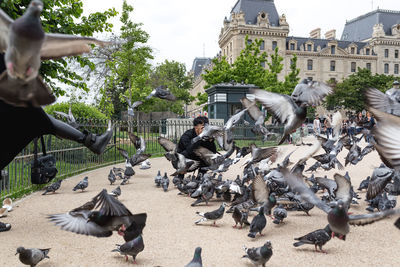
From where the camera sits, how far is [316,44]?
250ft

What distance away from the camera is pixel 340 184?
4465mm

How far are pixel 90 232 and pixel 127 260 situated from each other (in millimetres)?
1137

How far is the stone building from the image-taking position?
68.7m

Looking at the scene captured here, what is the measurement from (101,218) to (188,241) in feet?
6.10

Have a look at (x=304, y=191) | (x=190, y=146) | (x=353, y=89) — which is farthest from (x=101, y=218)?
(x=353, y=89)

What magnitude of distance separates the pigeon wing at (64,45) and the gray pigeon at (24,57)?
0.02 metres

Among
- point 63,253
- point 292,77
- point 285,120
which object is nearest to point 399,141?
point 285,120

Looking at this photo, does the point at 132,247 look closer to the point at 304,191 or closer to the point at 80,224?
the point at 80,224

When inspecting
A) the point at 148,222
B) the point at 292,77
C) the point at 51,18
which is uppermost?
the point at 292,77

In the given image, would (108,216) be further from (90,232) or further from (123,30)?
(123,30)

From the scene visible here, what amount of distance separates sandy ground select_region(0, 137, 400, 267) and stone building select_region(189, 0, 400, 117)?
208ft

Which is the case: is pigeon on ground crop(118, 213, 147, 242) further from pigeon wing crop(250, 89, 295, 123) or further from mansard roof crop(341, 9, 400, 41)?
mansard roof crop(341, 9, 400, 41)

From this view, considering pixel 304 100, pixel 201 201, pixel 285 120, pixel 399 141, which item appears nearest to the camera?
pixel 399 141

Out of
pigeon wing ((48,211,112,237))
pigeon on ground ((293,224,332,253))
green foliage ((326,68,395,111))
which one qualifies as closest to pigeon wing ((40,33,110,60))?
pigeon wing ((48,211,112,237))
